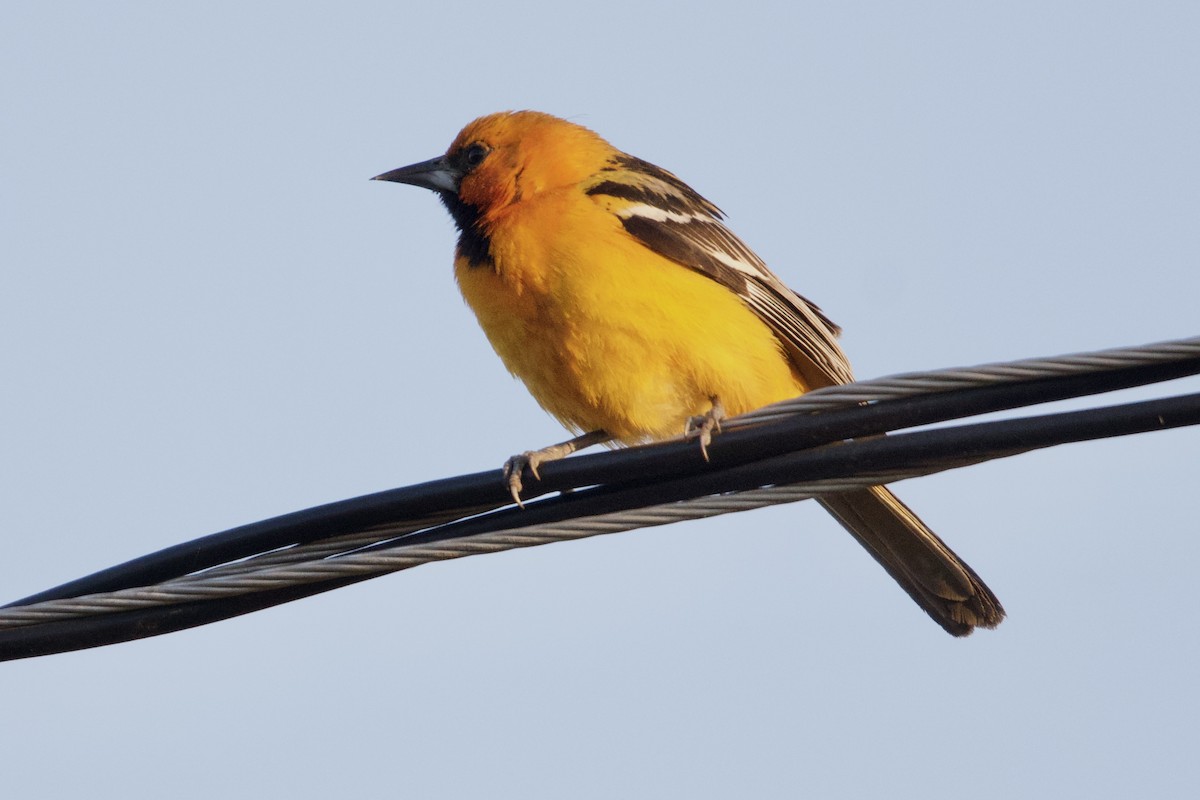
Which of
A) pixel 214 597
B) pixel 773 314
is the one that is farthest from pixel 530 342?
pixel 214 597

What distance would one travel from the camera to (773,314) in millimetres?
6215

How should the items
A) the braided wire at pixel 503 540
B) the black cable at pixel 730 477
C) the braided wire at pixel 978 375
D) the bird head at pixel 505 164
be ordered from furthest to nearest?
the bird head at pixel 505 164 < the braided wire at pixel 503 540 < the black cable at pixel 730 477 < the braided wire at pixel 978 375

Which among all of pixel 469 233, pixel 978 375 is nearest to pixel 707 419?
pixel 469 233

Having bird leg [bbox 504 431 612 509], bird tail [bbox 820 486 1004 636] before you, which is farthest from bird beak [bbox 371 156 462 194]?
bird tail [bbox 820 486 1004 636]

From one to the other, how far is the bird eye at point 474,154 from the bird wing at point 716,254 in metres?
0.61

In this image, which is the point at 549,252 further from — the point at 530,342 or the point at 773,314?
the point at 773,314

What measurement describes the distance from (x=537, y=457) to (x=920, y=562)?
1758 mm

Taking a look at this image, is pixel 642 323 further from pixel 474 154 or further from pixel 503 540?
pixel 503 540

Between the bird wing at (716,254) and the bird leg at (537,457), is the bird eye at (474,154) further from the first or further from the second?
the bird leg at (537,457)

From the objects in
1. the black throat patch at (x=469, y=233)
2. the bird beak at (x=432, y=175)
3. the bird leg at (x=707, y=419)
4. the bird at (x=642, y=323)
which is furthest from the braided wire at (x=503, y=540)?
the bird beak at (x=432, y=175)

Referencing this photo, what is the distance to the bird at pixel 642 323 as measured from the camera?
18.1ft

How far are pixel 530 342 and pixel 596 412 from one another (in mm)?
390

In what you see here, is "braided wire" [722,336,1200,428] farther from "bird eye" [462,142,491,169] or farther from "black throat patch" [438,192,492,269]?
"bird eye" [462,142,491,169]

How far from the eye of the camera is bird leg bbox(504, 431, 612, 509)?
378 cm
